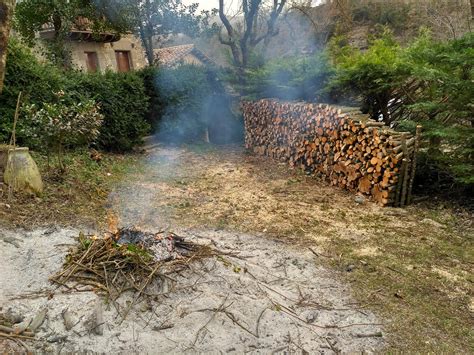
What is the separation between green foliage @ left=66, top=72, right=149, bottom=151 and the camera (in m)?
8.13

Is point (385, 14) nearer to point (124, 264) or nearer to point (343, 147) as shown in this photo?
point (343, 147)

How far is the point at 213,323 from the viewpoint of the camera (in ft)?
8.48

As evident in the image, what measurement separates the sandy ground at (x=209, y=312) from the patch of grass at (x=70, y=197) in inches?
35.8

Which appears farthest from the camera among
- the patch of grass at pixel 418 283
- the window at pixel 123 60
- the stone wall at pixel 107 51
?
the window at pixel 123 60

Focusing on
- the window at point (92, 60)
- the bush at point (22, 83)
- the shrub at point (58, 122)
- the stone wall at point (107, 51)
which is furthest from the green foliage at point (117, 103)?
the window at point (92, 60)

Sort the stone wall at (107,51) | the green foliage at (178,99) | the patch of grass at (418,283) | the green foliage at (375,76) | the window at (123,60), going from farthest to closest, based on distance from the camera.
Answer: the window at (123,60), the stone wall at (107,51), the green foliage at (178,99), the green foliage at (375,76), the patch of grass at (418,283)

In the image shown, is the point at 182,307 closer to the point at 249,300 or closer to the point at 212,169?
the point at 249,300

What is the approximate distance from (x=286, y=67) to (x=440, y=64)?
345cm

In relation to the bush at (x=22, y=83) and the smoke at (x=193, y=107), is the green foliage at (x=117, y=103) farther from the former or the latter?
the smoke at (x=193, y=107)

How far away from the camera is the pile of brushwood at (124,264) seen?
2766mm

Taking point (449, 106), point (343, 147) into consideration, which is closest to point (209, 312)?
point (343, 147)

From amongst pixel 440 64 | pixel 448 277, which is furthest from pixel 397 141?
pixel 448 277

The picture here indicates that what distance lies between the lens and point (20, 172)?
470cm

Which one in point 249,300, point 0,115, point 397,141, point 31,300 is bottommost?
point 249,300
